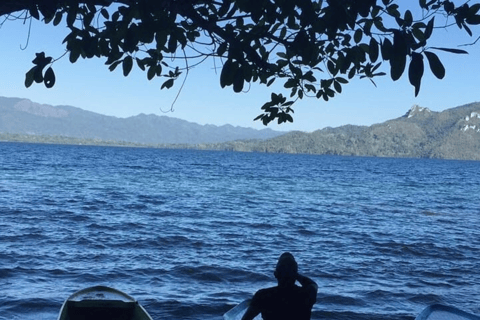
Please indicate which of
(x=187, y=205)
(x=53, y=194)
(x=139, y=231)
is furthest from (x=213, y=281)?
(x=53, y=194)

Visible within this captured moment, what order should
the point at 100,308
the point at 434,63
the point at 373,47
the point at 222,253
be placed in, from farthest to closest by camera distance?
the point at 222,253, the point at 100,308, the point at 373,47, the point at 434,63

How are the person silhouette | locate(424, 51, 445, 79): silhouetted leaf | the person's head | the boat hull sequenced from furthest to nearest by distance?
the boat hull < the person silhouette < the person's head < locate(424, 51, 445, 79): silhouetted leaf

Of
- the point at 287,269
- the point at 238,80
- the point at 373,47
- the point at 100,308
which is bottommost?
the point at 100,308

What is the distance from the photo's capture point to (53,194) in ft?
146

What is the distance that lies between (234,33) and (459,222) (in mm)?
34458

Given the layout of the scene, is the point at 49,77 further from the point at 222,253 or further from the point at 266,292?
the point at 222,253

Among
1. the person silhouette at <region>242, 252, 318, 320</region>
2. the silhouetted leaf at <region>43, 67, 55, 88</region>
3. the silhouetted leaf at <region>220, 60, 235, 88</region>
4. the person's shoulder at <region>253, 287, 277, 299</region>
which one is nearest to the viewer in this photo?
the silhouetted leaf at <region>220, 60, 235, 88</region>

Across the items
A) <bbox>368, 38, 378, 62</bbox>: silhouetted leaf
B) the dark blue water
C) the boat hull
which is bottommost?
the dark blue water

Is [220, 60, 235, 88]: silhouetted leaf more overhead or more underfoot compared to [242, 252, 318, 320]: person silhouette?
more overhead

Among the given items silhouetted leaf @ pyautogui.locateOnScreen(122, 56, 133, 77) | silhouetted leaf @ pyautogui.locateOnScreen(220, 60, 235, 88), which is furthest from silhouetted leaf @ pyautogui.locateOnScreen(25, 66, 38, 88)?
silhouetted leaf @ pyautogui.locateOnScreen(220, 60, 235, 88)

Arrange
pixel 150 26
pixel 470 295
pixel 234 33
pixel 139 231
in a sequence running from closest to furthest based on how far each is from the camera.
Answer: pixel 150 26, pixel 234 33, pixel 470 295, pixel 139 231

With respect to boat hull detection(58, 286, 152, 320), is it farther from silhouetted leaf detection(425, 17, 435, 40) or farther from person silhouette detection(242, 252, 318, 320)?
silhouetted leaf detection(425, 17, 435, 40)

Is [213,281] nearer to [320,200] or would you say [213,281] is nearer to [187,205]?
[187,205]

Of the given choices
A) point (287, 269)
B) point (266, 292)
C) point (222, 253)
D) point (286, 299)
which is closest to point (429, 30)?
point (287, 269)
